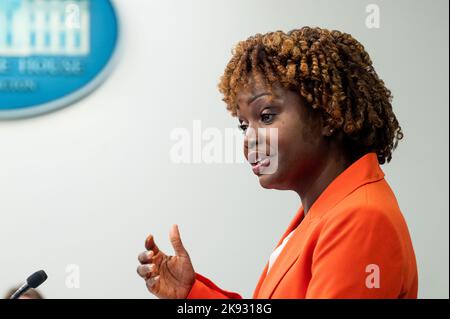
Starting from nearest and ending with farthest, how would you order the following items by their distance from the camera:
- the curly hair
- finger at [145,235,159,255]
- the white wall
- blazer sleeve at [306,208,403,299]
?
blazer sleeve at [306,208,403,299] → the curly hair → finger at [145,235,159,255] → the white wall

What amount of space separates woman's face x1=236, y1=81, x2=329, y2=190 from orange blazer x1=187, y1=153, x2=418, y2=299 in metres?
0.08

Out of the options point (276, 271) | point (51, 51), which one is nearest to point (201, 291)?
point (276, 271)

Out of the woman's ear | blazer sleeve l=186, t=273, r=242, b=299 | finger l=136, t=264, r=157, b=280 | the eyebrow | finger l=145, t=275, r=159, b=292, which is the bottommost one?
blazer sleeve l=186, t=273, r=242, b=299

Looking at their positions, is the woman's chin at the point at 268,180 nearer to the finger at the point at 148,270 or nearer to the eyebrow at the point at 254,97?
the eyebrow at the point at 254,97

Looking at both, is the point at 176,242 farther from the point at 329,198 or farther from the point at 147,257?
the point at 329,198

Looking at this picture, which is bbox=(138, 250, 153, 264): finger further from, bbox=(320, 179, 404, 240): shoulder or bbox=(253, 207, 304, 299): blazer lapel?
bbox=(320, 179, 404, 240): shoulder

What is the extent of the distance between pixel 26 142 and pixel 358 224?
4.55 feet

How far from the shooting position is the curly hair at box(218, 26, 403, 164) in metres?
0.93

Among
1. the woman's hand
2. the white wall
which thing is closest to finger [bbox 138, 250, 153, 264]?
the woman's hand

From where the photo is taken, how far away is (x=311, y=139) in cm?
94

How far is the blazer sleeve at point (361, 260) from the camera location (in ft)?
2.58

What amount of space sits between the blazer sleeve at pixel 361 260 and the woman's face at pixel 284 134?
6.3 inches

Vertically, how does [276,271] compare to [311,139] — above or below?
below

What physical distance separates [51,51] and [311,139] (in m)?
1.26
